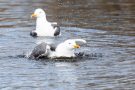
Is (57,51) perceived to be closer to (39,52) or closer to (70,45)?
(70,45)

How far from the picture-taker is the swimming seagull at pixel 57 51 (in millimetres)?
18161

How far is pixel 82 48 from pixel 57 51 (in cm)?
163

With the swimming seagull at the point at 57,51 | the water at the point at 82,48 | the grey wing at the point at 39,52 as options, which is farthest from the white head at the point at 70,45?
the grey wing at the point at 39,52

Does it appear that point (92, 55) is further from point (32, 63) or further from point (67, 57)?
point (32, 63)

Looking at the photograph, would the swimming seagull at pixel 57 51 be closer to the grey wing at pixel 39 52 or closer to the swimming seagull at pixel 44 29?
the grey wing at pixel 39 52

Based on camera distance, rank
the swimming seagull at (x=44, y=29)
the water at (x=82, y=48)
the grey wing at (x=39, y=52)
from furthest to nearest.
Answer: the swimming seagull at (x=44, y=29)
the grey wing at (x=39, y=52)
the water at (x=82, y=48)

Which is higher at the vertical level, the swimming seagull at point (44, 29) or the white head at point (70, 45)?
the swimming seagull at point (44, 29)

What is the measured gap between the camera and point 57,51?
1839cm

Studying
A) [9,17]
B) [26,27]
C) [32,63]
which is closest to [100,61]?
[32,63]

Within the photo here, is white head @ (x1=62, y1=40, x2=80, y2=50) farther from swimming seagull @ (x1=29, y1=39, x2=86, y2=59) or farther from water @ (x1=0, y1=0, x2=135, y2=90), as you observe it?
water @ (x1=0, y1=0, x2=135, y2=90)

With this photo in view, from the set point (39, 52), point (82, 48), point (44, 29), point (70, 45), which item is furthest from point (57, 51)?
point (44, 29)

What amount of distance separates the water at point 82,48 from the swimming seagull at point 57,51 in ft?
0.99

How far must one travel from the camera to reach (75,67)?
672 inches

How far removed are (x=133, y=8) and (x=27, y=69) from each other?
12990 millimetres
